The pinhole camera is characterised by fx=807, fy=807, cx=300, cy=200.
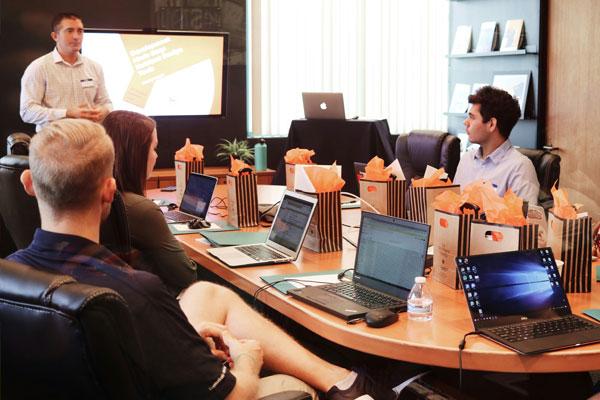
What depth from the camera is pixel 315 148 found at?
6.62 metres

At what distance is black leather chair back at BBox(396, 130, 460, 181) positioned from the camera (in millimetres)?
4465

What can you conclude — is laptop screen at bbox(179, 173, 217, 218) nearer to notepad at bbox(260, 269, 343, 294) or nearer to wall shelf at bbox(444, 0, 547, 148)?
notepad at bbox(260, 269, 343, 294)

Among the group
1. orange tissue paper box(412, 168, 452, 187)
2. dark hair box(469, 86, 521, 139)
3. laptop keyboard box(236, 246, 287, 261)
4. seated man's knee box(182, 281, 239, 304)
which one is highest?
dark hair box(469, 86, 521, 139)

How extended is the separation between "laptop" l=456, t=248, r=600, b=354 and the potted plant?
15.9ft

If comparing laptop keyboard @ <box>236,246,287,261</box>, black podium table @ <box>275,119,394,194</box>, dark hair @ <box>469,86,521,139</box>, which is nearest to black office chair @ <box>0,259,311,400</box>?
laptop keyboard @ <box>236,246,287,261</box>

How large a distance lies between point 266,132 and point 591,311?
17.6 ft

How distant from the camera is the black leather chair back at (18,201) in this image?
307 cm

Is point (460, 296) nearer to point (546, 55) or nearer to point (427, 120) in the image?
point (546, 55)

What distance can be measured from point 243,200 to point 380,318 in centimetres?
163

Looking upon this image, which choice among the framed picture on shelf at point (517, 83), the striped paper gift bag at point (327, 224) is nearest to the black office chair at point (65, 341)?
the striped paper gift bag at point (327, 224)

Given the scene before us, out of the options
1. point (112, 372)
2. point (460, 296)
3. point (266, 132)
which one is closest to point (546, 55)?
point (266, 132)

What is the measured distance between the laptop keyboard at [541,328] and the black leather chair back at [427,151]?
2.32 meters

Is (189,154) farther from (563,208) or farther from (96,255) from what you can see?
(96,255)

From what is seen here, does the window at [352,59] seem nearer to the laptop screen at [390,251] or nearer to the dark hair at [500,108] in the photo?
the dark hair at [500,108]
